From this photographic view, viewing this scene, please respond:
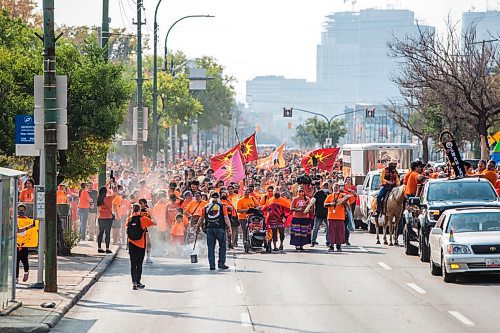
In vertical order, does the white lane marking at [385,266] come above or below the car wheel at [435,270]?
below

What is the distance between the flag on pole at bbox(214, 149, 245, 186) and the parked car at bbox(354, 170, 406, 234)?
13.6 ft

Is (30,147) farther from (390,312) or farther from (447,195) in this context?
(447,195)

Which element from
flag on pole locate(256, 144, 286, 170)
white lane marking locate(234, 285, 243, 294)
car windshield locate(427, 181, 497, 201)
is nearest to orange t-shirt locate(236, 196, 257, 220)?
car windshield locate(427, 181, 497, 201)

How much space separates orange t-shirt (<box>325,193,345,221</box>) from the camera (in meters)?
30.5

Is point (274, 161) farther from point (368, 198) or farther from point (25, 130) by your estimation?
point (25, 130)

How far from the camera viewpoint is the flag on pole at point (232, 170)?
39.1 meters

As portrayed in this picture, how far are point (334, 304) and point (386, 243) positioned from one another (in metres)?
14.1

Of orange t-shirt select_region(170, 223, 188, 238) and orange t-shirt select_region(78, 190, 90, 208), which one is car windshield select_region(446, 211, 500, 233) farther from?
orange t-shirt select_region(78, 190, 90, 208)

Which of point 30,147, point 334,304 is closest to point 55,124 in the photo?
point 30,147

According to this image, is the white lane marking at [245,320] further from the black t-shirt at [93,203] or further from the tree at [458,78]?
the tree at [458,78]

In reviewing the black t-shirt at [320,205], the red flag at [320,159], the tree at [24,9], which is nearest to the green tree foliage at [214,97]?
the tree at [24,9]

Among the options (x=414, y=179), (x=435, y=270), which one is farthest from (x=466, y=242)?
(x=414, y=179)

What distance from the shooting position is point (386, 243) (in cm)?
3272

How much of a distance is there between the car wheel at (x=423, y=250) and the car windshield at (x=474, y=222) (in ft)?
12.8
